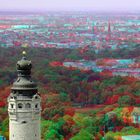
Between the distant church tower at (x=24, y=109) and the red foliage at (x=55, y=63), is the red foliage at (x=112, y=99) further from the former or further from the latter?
the distant church tower at (x=24, y=109)

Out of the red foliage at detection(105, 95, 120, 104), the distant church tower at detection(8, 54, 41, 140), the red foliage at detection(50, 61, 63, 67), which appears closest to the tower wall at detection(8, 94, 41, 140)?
the distant church tower at detection(8, 54, 41, 140)

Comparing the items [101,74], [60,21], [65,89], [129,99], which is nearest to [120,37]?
[60,21]

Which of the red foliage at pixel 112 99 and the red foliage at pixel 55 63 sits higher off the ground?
the red foliage at pixel 112 99

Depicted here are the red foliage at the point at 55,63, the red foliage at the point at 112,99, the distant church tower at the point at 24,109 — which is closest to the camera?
the distant church tower at the point at 24,109

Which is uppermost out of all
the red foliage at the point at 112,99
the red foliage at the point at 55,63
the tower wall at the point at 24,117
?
the tower wall at the point at 24,117

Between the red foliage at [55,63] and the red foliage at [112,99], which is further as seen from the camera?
the red foliage at [55,63]

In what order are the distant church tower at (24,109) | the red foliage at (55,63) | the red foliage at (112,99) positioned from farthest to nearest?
the red foliage at (55,63), the red foliage at (112,99), the distant church tower at (24,109)

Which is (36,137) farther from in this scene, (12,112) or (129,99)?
(129,99)

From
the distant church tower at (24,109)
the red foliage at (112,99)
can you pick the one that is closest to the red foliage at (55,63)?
the red foliage at (112,99)

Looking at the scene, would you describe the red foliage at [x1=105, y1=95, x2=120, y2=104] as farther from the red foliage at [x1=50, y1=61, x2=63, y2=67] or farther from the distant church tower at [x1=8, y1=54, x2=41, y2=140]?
the distant church tower at [x1=8, y1=54, x2=41, y2=140]
